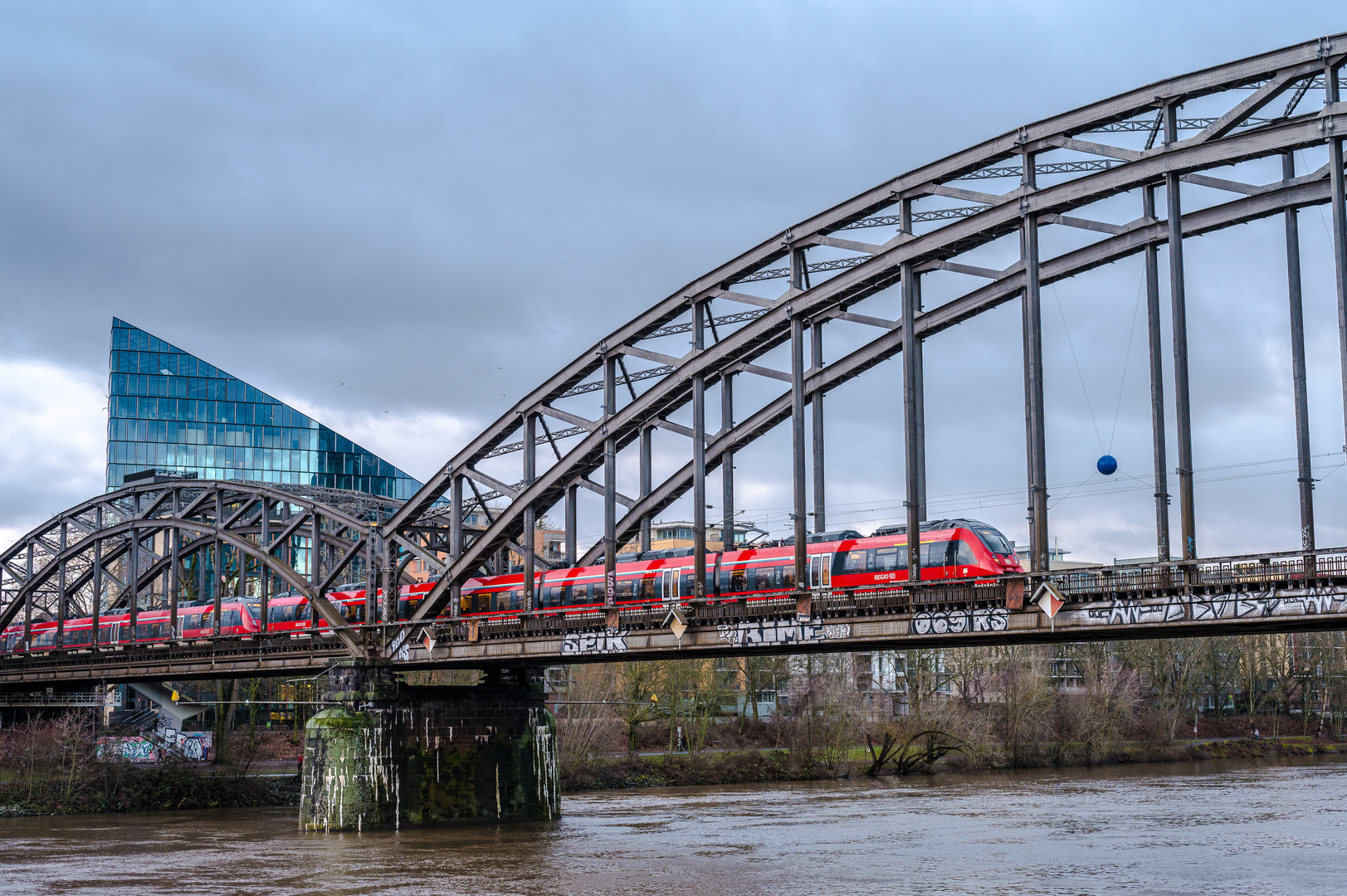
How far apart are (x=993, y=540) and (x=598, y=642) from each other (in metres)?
12.9

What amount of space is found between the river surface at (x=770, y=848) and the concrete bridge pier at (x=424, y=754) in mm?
1398

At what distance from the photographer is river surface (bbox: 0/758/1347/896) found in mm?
34469

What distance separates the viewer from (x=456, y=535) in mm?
53750

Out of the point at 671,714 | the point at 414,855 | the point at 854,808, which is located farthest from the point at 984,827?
the point at 671,714

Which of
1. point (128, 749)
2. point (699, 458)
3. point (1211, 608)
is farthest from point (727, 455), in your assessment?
point (128, 749)

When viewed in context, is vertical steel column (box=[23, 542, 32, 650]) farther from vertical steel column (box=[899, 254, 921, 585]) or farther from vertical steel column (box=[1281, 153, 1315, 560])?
vertical steel column (box=[1281, 153, 1315, 560])

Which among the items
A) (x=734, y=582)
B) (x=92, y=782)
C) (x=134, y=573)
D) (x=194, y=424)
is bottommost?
(x=92, y=782)

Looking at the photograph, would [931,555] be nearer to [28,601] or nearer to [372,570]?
[372,570]

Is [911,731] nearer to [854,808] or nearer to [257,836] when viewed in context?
[854,808]

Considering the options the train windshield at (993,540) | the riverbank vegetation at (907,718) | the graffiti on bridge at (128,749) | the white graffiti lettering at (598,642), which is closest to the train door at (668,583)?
the white graffiti lettering at (598,642)

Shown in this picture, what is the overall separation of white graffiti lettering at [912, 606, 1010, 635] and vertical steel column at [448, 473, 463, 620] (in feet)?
65.1

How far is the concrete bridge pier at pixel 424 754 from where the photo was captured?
48.8m

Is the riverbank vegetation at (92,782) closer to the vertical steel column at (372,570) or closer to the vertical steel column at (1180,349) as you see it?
the vertical steel column at (372,570)

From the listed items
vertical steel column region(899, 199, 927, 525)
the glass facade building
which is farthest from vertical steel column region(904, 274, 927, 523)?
the glass facade building
